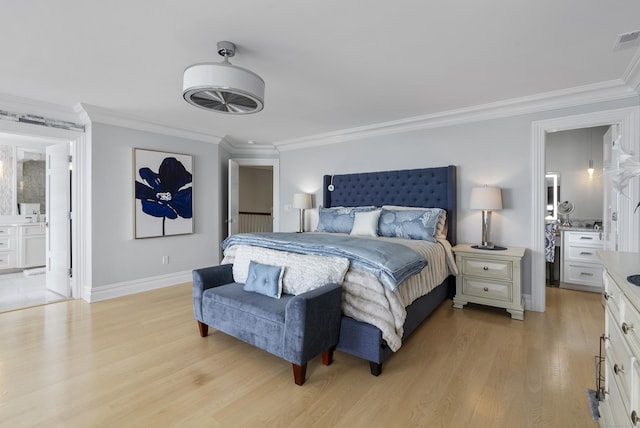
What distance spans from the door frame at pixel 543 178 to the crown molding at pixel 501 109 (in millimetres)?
156

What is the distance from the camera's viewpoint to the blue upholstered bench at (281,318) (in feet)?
6.52

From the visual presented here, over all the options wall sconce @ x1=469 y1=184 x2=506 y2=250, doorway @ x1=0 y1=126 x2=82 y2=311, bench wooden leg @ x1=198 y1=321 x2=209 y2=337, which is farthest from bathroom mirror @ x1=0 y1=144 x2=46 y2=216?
wall sconce @ x1=469 y1=184 x2=506 y2=250

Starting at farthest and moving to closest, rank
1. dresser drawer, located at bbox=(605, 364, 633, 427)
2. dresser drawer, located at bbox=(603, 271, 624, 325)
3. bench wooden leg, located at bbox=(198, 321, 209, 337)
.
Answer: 1. bench wooden leg, located at bbox=(198, 321, 209, 337)
2. dresser drawer, located at bbox=(603, 271, 624, 325)
3. dresser drawer, located at bbox=(605, 364, 633, 427)

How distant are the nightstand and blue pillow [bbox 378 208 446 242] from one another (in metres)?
0.38

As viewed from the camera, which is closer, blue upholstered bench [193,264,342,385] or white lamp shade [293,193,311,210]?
blue upholstered bench [193,264,342,385]

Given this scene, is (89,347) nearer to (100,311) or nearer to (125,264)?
(100,311)

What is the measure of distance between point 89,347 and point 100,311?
103 centimetres

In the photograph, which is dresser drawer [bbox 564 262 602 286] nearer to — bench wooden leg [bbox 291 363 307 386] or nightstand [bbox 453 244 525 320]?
nightstand [bbox 453 244 525 320]

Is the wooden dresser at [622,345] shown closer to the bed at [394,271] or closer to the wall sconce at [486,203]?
the bed at [394,271]

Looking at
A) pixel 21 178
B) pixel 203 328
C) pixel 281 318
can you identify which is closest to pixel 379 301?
pixel 281 318

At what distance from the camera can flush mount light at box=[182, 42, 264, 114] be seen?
2029 millimetres

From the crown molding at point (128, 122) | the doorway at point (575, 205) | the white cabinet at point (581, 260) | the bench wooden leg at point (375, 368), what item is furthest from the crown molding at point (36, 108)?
the white cabinet at point (581, 260)

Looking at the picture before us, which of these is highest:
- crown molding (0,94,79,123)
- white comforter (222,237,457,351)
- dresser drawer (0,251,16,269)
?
crown molding (0,94,79,123)

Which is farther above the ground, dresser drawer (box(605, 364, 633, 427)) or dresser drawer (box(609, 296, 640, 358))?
dresser drawer (box(609, 296, 640, 358))
